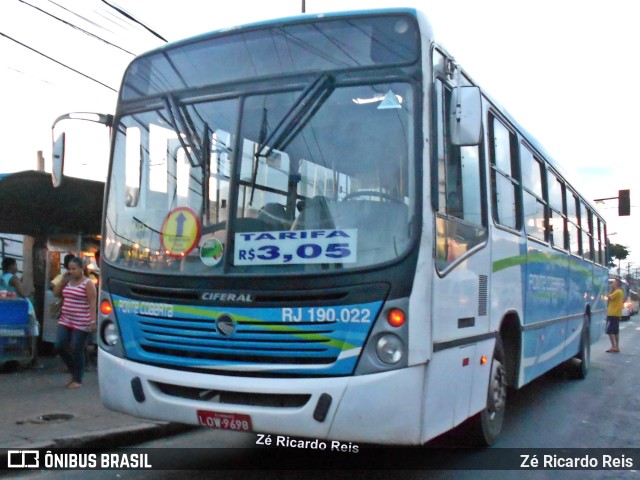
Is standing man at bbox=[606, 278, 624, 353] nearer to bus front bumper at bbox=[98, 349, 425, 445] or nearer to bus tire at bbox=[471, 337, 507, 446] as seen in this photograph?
bus tire at bbox=[471, 337, 507, 446]

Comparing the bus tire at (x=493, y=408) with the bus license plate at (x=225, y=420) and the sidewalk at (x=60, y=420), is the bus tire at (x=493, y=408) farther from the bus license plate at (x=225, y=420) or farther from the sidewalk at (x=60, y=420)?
the sidewalk at (x=60, y=420)

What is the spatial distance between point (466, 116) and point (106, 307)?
298 cm

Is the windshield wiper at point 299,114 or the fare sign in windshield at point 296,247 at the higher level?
the windshield wiper at point 299,114

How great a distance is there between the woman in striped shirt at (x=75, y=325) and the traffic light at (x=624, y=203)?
21.5 metres

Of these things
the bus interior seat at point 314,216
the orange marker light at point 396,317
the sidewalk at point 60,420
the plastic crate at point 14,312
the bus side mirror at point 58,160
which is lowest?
the sidewalk at point 60,420

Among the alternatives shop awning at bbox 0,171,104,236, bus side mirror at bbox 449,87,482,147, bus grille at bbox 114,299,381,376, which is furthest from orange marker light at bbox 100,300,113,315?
shop awning at bbox 0,171,104,236

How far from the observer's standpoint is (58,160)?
559cm

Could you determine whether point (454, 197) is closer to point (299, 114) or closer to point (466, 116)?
point (466, 116)

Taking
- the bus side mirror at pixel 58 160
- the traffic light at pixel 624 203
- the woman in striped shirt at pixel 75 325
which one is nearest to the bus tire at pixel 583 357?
the woman in striped shirt at pixel 75 325

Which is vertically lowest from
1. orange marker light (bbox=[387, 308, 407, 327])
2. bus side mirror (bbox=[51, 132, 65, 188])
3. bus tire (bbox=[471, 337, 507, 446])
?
bus tire (bbox=[471, 337, 507, 446])

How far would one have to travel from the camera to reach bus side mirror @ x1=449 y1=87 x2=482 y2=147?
4707 millimetres

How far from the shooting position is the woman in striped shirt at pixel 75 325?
8258 millimetres

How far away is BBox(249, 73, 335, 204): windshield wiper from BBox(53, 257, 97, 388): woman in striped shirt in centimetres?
440

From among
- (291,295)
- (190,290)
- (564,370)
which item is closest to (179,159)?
(190,290)
